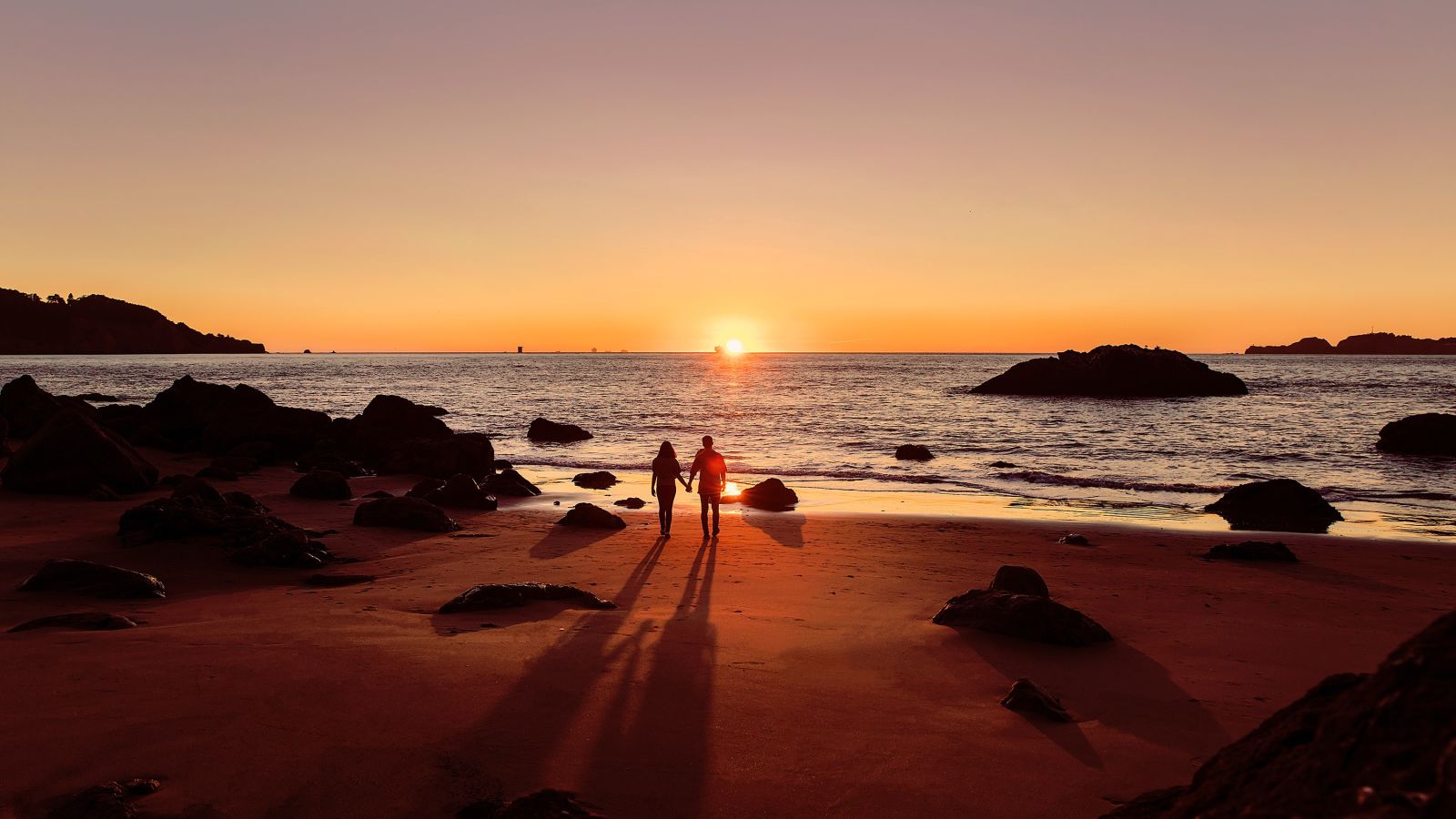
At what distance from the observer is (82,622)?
8039 mm

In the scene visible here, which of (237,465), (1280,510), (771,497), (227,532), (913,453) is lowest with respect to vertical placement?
(913,453)

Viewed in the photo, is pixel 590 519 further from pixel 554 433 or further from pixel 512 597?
pixel 554 433

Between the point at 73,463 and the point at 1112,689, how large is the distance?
19.2m

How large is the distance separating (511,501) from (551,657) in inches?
549

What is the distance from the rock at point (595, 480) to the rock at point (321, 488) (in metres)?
6.44

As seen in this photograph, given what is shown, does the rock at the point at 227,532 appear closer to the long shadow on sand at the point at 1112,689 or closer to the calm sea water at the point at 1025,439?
the long shadow on sand at the point at 1112,689

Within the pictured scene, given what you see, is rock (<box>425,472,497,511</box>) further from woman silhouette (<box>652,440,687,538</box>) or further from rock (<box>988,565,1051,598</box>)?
rock (<box>988,565,1051,598</box>)

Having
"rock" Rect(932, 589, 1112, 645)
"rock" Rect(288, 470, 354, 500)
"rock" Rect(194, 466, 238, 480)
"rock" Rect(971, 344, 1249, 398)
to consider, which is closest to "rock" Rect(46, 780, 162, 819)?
"rock" Rect(932, 589, 1112, 645)

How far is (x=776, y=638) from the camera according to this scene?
8492mm

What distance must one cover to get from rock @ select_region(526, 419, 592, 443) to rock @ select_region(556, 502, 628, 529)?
25.0 meters

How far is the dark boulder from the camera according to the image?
26375 mm

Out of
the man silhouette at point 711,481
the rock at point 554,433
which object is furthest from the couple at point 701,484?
the rock at point 554,433

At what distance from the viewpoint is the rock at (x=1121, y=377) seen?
76.7m

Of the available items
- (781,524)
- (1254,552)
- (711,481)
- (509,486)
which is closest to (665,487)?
(711,481)
